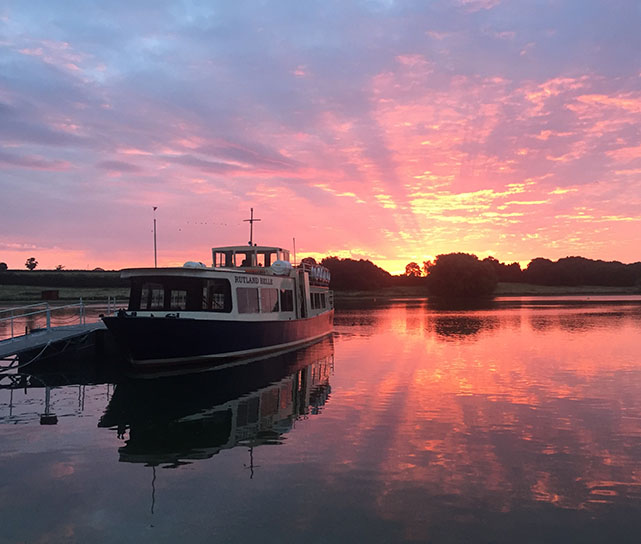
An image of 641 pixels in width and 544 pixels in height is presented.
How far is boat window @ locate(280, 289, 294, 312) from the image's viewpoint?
30781 mm

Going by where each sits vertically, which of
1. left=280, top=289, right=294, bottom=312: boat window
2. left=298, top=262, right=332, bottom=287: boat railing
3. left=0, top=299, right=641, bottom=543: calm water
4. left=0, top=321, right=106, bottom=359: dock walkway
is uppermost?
left=298, top=262, right=332, bottom=287: boat railing

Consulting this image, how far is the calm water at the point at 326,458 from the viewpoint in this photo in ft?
28.0

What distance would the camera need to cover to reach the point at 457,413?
53.0ft

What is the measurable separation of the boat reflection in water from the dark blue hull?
2.89ft

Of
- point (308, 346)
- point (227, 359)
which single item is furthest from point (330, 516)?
point (308, 346)

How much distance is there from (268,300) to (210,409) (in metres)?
11.8

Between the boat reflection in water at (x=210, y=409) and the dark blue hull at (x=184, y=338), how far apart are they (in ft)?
2.89

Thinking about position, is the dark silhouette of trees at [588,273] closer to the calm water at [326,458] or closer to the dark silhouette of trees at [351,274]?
the dark silhouette of trees at [351,274]

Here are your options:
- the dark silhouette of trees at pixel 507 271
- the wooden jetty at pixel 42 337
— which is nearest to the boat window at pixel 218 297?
the wooden jetty at pixel 42 337

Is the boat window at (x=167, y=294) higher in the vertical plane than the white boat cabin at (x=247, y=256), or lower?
lower

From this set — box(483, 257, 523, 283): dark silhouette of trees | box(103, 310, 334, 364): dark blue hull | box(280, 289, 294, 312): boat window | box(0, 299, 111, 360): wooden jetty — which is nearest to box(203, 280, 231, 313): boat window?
box(103, 310, 334, 364): dark blue hull

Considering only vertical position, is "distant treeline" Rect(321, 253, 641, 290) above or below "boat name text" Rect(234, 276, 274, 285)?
above

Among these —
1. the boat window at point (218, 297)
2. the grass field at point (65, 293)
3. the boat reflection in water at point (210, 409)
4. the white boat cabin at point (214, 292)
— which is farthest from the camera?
the grass field at point (65, 293)

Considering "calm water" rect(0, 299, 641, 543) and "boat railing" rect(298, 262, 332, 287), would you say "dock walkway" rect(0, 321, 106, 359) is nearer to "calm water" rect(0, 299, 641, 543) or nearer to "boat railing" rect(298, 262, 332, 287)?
"calm water" rect(0, 299, 641, 543)
